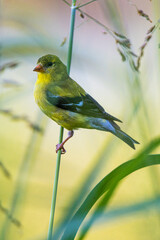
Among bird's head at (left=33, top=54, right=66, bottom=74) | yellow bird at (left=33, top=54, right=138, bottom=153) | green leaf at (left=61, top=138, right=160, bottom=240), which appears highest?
green leaf at (left=61, top=138, right=160, bottom=240)

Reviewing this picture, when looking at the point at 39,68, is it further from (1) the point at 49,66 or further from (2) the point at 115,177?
(2) the point at 115,177

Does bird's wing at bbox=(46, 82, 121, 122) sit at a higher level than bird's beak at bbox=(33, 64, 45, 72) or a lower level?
lower

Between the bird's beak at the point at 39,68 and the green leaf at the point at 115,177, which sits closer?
the green leaf at the point at 115,177

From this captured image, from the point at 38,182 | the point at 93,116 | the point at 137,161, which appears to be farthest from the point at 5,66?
the point at 93,116

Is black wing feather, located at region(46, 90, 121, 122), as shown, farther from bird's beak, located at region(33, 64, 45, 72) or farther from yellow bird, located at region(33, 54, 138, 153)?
bird's beak, located at region(33, 64, 45, 72)

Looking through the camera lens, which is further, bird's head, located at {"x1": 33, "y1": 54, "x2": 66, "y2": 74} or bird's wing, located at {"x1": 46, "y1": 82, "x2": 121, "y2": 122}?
bird's head, located at {"x1": 33, "y1": 54, "x2": 66, "y2": 74}

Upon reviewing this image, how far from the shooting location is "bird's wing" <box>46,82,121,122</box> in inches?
63.0

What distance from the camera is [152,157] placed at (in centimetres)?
68

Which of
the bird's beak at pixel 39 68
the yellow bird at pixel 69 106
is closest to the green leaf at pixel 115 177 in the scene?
the yellow bird at pixel 69 106

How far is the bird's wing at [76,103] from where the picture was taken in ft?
5.25

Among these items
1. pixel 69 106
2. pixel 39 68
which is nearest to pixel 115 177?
pixel 69 106

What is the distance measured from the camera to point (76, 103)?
5.33ft

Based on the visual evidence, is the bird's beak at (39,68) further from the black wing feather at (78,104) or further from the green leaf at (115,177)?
the green leaf at (115,177)

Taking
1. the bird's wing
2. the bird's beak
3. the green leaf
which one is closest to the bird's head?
the bird's beak
